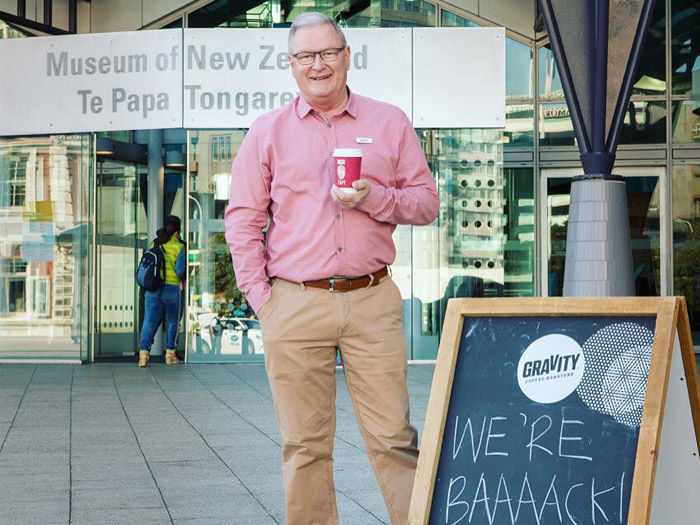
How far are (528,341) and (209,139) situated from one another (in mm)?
11297

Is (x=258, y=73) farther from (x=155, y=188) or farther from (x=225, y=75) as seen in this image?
(x=155, y=188)

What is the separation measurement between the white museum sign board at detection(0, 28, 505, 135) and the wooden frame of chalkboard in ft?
30.4

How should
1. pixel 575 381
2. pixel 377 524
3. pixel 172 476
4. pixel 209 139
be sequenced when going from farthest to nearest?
1. pixel 209 139
2. pixel 172 476
3. pixel 377 524
4. pixel 575 381

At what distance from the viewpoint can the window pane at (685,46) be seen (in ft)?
51.7

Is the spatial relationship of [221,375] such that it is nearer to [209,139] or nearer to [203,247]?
[203,247]

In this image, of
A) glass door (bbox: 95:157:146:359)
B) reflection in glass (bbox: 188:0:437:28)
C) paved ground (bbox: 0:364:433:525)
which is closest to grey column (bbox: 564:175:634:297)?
paved ground (bbox: 0:364:433:525)

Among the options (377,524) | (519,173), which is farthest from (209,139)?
(377,524)

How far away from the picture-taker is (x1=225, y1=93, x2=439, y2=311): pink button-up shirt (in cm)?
405

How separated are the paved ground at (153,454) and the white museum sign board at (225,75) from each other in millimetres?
3005

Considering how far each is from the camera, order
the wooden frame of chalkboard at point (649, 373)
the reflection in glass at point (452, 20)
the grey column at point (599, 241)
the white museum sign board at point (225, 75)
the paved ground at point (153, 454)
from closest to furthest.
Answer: the wooden frame of chalkboard at point (649, 373) → the paved ground at point (153, 454) → the grey column at point (599, 241) → the white museum sign board at point (225, 75) → the reflection in glass at point (452, 20)

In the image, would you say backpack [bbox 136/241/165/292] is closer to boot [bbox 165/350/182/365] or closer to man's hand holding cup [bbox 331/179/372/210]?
boot [bbox 165/350/182/365]

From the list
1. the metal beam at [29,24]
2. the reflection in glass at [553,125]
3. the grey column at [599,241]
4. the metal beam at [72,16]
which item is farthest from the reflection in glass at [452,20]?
the grey column at [599,241]

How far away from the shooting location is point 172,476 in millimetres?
6406

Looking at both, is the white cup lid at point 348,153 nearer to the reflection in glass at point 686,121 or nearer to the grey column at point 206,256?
the grey column at point 206,256
